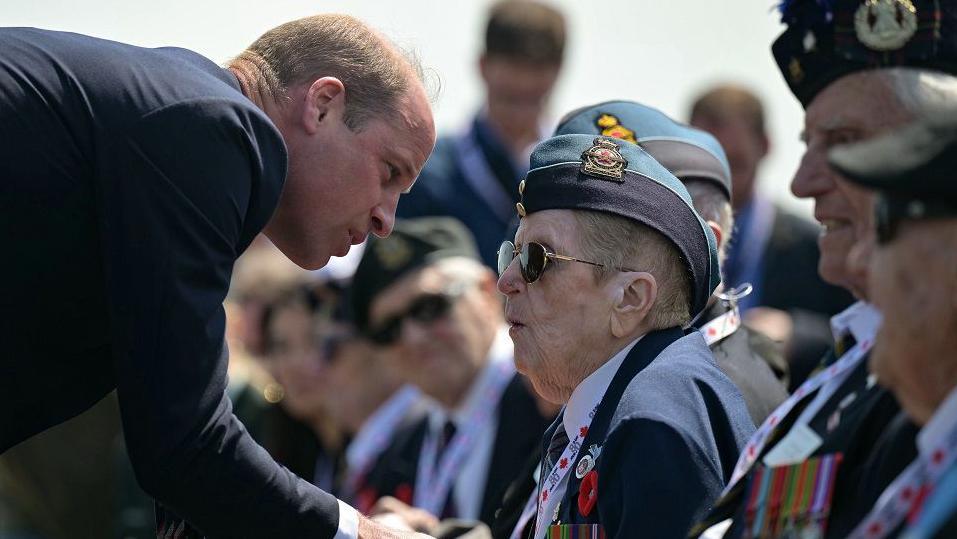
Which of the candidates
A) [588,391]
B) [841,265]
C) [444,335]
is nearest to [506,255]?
[588,391]

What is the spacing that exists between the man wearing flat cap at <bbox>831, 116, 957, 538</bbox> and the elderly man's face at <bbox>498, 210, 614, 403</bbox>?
1.47 m

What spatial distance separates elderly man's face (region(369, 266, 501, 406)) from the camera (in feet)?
24.1

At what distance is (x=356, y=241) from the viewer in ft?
14.6

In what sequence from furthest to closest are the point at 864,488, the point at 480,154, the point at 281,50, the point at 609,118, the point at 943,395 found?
the point at 480,154 < the point at 609,118 < the point at 281,50 < the point at 864,488 < the point at 943,395

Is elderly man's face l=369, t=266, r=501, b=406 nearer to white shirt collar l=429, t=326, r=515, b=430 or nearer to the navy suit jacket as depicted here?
white shirt collar l=429, t=326, r=515, b=430

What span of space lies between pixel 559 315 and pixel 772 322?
3.10 metres

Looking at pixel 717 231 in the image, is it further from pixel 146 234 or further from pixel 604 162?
pixel 146 234

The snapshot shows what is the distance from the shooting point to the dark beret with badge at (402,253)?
761 centimetres

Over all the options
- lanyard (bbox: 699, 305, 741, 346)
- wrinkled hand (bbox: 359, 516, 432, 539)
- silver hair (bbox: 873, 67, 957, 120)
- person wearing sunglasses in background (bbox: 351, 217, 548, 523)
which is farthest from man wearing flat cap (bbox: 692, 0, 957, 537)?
person wearing sunglasses in background (bbox: 351, 217, 548, 523)

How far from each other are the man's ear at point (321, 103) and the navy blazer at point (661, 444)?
106 centimetres

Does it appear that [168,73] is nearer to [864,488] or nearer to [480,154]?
[864,488]

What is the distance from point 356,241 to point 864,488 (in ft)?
6.16

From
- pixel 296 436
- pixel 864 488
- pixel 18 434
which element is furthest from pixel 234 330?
pixel 864 488

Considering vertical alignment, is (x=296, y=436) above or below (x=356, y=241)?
below
